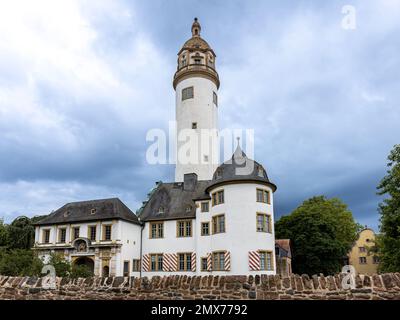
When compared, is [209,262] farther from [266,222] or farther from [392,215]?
[392,215]

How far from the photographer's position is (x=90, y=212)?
31219mm

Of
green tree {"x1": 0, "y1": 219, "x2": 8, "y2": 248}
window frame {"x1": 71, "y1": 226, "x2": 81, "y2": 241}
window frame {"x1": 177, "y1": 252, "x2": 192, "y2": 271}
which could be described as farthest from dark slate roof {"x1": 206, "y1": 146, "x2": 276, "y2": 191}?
green tree {"x1": 0, "y1": 219, "x2": 8, "y2": 248}

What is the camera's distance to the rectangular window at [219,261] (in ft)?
84.1

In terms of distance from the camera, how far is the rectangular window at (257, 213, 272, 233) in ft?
84.1

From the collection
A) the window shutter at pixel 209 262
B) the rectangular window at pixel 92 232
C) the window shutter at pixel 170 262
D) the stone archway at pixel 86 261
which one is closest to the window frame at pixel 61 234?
the stone archway at pixel 86 261

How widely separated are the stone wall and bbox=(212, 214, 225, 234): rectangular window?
1763 cm

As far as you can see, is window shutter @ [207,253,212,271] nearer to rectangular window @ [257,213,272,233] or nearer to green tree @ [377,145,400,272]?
rectangular window @ [257,213,272,233]

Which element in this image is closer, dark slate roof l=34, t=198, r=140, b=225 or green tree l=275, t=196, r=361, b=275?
dark slate roof l=34, t=198, r=140, b=225

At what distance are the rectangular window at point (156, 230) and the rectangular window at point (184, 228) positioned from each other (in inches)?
63.5

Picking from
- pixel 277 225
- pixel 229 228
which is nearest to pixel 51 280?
pixel 229 228

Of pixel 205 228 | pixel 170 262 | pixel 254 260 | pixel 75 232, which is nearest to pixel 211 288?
pixel 254 260
